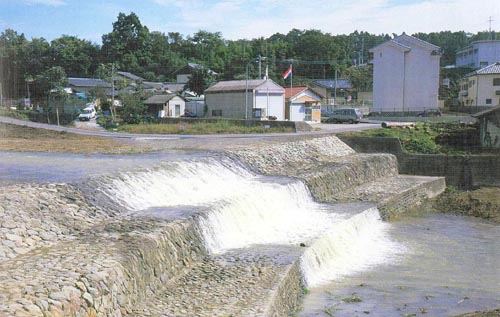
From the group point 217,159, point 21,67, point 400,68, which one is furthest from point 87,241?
point 21,67

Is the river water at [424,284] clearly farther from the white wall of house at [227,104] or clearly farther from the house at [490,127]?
the white wall of house at [227,104]

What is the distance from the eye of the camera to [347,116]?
116ft

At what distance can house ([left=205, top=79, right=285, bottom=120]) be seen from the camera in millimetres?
35062

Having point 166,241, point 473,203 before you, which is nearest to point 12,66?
point 473,203

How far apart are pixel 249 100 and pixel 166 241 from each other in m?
27.4

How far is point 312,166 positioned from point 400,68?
91.5 feet

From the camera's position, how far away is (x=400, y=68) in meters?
43.5

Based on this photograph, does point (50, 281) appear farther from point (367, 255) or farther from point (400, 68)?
point (400, 68)

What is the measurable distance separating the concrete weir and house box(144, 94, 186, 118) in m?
24.4

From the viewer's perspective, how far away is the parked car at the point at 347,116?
35.1 meters

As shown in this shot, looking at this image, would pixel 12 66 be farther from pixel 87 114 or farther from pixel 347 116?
pixel 347 116

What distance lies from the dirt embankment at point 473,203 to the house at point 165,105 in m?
24.7

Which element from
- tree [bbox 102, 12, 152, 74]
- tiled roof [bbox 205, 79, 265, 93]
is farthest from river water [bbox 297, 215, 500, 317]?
tree [bbox 102, 12, 152, 74]

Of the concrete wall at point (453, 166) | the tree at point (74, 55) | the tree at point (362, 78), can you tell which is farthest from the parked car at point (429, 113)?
the tree at point (74, 55)
